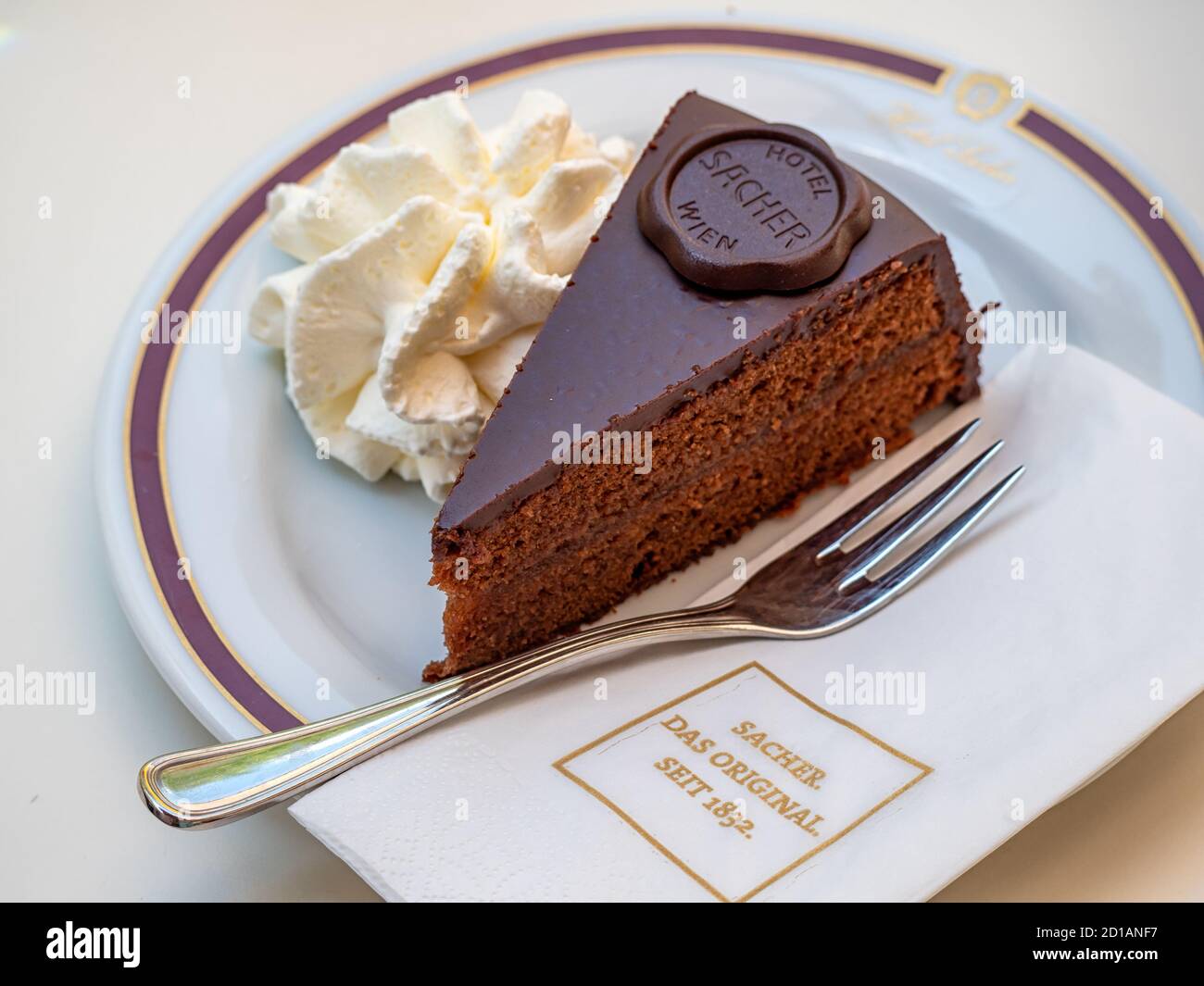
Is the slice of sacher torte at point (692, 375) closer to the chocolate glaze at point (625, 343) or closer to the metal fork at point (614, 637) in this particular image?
the chocolate glaze at point (625, 343)

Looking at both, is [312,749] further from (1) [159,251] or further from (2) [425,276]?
(1) [159,251]

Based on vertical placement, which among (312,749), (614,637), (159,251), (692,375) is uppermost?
(159,251)

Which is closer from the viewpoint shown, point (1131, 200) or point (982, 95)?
point (1131, 200)

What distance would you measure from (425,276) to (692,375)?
56 centimetres

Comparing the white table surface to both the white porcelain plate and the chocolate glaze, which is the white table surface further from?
the chocolate glaze

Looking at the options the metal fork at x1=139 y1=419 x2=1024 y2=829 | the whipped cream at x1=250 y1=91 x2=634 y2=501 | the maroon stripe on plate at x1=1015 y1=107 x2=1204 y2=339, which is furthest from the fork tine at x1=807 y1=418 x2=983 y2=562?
the whipped cream at x1=250 y1=91 x2=634 y2=501

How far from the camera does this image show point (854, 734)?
1.77m

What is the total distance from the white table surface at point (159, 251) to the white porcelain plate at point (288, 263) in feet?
0.48

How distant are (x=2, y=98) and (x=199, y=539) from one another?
5.92ft

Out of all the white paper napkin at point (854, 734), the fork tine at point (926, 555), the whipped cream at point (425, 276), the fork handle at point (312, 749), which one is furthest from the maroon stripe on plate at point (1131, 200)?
the fork handle at point (312, 749)

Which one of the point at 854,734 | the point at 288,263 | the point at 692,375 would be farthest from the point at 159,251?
the point at 854,734

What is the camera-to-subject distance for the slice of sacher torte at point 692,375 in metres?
2.00

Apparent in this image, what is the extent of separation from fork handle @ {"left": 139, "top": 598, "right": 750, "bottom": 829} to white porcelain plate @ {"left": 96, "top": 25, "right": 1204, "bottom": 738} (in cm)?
12

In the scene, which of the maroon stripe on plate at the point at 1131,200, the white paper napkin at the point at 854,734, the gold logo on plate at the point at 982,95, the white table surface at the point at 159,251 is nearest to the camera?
the white paper napkin at the point at 854,734
